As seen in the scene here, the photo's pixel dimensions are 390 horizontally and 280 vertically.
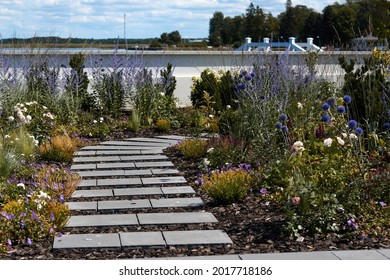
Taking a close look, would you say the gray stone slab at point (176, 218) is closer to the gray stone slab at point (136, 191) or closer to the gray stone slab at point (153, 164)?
the gray stone slab at point (136, 191)

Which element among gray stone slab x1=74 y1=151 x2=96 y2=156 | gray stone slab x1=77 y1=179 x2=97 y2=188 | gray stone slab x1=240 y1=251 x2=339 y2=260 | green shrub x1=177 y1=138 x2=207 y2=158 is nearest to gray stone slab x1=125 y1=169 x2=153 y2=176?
gray stone slab x1=77 y1=179 x2=97 y2=188

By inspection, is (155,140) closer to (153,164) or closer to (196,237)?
(153,164)

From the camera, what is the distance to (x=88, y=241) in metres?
4.68

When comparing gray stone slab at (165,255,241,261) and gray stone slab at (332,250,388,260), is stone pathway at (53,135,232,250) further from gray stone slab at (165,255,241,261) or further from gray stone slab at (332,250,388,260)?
gray stone slab at (332,250,388,260)

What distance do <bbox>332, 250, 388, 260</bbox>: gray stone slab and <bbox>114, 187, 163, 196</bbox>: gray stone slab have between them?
232 cm

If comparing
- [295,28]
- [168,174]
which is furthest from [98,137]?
[295,28]

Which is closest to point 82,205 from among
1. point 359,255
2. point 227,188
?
point 227,188

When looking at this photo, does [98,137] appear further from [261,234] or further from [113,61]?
[261,234]

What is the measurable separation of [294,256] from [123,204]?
6.63 feet

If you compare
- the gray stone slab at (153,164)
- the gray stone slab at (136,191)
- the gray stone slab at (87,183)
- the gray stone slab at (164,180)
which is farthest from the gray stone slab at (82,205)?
the gray stone slab at (153,164)

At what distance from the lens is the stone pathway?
471 cm

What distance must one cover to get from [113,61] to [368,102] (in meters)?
4.95

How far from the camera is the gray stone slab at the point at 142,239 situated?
4578 mm
